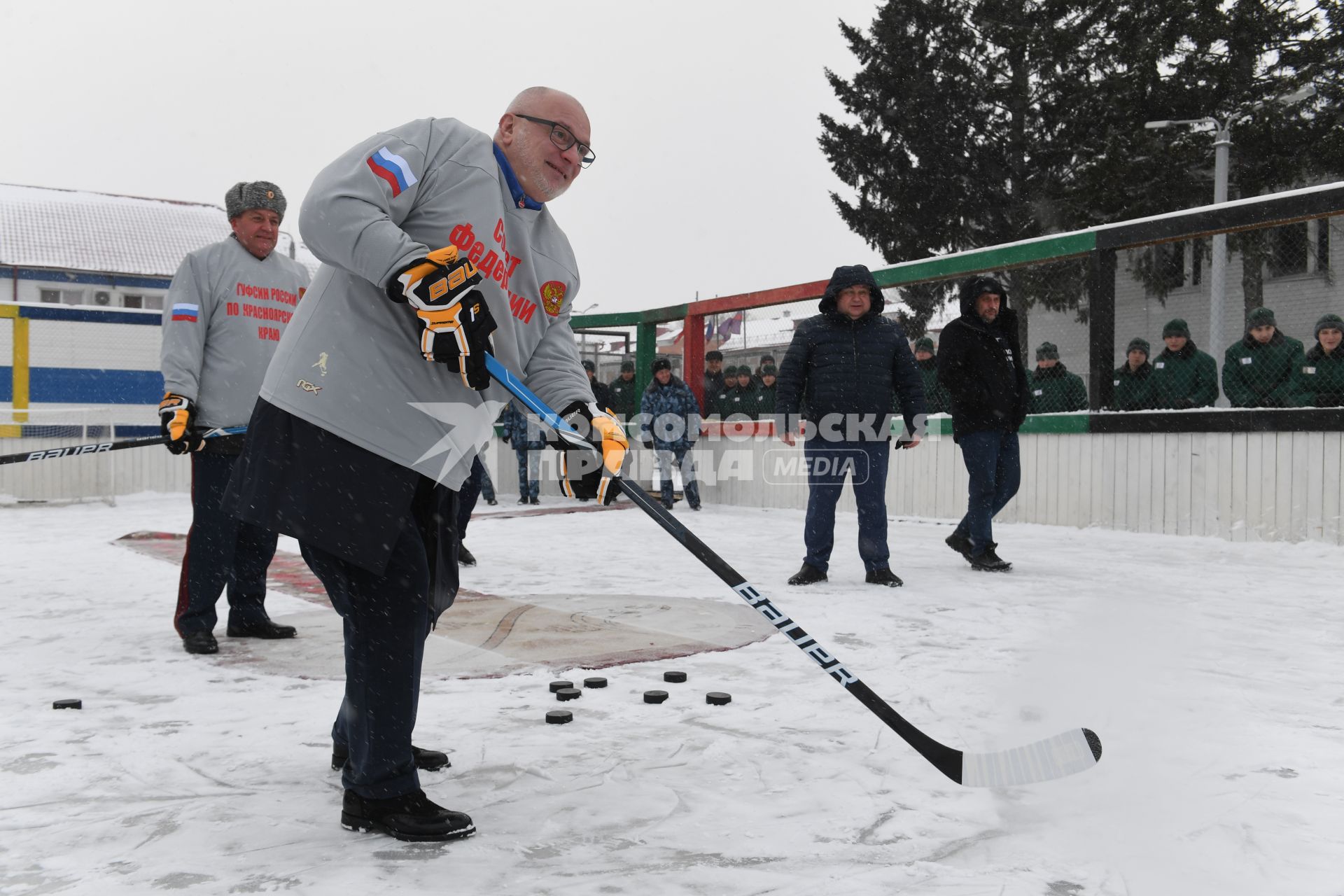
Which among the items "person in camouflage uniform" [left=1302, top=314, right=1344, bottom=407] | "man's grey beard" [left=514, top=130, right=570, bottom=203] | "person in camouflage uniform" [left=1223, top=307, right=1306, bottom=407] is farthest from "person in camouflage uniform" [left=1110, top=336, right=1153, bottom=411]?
"man's grey beard" [left=514, top=130, right=570, bottom=203]

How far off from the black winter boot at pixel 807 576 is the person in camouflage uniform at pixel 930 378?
4.43 metres

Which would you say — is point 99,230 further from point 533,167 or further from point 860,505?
point 533,167

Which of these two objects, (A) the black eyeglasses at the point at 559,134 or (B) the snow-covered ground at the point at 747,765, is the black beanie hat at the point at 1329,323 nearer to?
(B) the snow-covered ground at the point at 747,765

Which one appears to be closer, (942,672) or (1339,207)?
(942,672)

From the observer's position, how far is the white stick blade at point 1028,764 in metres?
2.42

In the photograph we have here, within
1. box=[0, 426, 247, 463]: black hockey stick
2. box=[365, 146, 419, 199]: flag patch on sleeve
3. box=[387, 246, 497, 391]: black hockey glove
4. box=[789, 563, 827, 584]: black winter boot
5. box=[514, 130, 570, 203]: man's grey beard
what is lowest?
box=[789, 563, 827, 584]: black winter boot

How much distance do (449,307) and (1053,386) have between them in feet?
26.6

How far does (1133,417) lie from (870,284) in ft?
12.1

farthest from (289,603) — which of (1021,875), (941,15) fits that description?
(941,15)

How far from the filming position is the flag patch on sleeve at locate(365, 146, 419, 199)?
7.57ft

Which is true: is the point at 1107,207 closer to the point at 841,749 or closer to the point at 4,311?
the point at 4,311

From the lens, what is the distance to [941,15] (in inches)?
1151

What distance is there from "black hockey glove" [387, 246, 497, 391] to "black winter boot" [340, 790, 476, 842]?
89cm

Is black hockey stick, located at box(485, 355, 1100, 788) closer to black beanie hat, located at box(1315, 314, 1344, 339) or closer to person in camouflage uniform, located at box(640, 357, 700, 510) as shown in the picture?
black beanie hat, located at box(1315, 314, 1344, 339)
